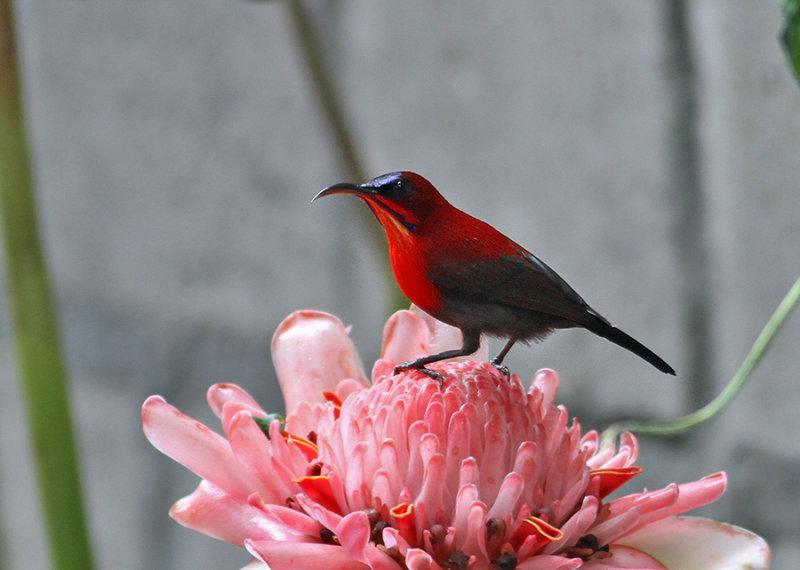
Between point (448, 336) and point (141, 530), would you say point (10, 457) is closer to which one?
point (141, 530)

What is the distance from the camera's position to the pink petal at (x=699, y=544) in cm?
18

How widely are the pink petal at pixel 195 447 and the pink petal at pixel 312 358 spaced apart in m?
0.03

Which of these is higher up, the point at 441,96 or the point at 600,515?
the point at 441,96

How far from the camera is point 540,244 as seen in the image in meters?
0.42

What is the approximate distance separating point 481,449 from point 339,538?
4cm

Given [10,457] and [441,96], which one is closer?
[441,96]

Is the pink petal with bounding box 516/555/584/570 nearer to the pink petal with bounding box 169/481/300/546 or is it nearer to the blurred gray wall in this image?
the pink petal with bounding box 169/481/300/546

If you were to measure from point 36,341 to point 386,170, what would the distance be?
238 mm

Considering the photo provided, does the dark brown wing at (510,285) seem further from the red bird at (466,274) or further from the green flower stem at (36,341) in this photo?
the green flower stem at (36,341)

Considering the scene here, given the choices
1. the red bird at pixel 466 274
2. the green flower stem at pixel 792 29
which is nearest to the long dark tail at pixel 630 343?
the red bird at pixel 466 274

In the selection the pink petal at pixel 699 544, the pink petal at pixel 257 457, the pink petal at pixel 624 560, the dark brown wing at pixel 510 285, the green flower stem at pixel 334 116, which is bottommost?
the pink petal at pixel 699 544

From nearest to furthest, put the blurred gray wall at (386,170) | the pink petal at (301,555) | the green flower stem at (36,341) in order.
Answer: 1. the pink petal at (301,555)
2. the green flower stem at (36,341)
3. the blurred gray wall at (386,170)

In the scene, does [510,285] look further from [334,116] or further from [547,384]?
[334,116]

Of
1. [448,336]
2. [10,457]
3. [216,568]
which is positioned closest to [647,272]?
[448,336]
